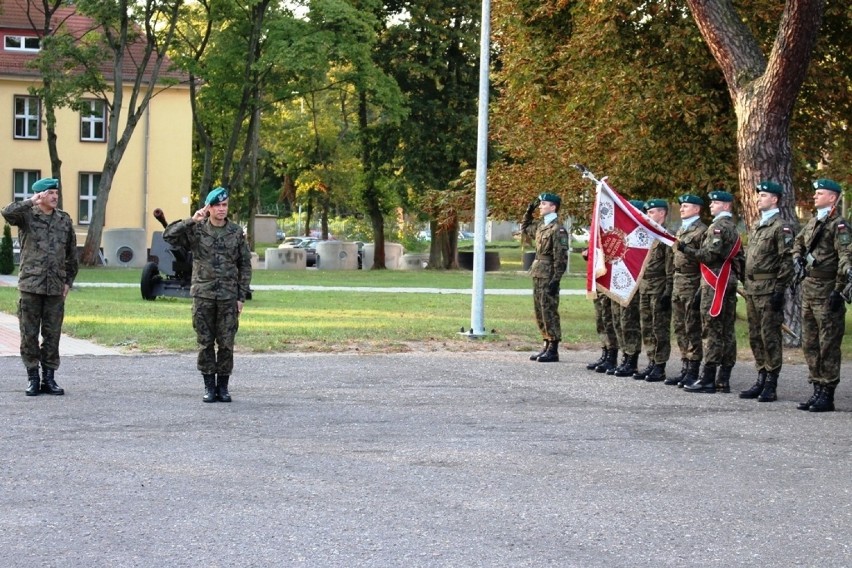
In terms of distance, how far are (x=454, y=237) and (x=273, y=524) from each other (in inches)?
1922

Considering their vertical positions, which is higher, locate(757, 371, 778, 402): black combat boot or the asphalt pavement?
locate(757, 371, 778, 402): black combat boot

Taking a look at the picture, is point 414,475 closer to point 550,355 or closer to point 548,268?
point 548,268

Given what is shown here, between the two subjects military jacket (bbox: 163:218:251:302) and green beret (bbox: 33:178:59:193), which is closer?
military jacket (bbox: 163:218:251:302)

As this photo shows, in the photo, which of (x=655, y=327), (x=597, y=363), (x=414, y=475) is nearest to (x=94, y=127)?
(x=597, y=363)

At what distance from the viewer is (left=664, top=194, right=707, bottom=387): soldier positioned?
14359 millimetres

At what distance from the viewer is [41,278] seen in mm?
12633

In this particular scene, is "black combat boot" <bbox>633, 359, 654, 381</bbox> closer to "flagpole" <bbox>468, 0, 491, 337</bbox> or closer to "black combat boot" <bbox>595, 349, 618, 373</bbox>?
"black combat boot" <bbox>595, 349, 618, 373</bbox>

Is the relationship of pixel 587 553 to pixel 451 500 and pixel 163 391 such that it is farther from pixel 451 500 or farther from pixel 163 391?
pixel 163 391

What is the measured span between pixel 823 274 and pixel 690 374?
6.84ft

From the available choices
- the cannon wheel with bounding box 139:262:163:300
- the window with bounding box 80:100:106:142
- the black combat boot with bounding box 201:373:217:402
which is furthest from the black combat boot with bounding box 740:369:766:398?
the window with bounding box 80:100:106:142

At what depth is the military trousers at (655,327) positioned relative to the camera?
14.9 metres

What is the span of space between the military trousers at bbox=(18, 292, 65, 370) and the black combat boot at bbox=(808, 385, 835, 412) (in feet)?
22.3

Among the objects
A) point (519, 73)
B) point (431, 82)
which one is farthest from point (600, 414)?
point (431, 82)

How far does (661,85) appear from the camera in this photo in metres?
23.1
